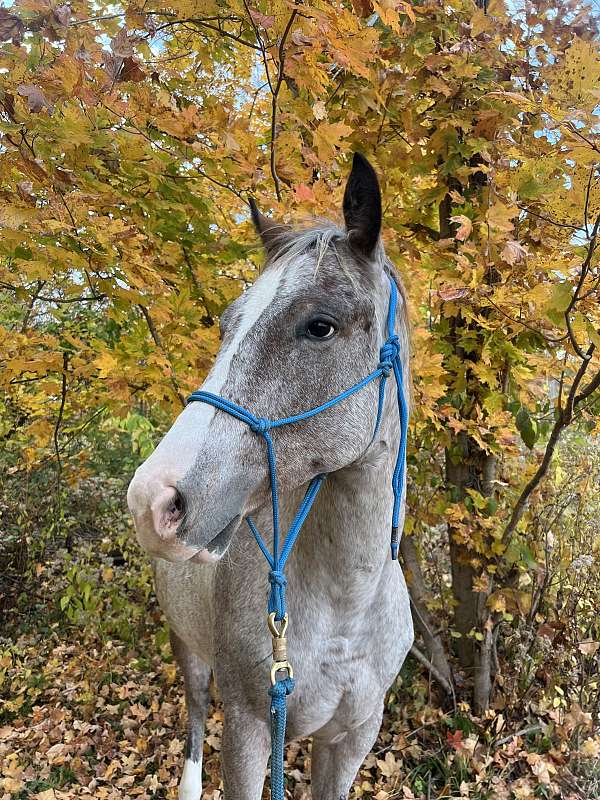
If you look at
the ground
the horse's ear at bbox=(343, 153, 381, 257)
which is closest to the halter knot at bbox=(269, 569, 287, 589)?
the horse's ear at bbox=(343, 153, 381, 257)

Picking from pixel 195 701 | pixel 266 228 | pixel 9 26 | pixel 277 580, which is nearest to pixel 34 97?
pixel 9 26

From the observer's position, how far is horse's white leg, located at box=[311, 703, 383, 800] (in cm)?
195

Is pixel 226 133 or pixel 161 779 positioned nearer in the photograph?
pixel 226 133

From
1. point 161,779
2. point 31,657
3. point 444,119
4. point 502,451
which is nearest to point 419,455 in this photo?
point 502,451

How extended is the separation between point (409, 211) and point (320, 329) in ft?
6.39

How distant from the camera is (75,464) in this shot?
5.88 m

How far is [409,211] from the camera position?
2.96m

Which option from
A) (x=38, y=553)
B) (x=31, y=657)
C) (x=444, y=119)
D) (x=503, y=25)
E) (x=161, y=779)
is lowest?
(x=161, y=779)

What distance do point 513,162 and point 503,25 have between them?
24.5 inches

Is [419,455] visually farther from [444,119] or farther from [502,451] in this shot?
[444,119]

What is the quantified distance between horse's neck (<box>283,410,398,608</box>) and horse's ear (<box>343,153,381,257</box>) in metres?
0.47

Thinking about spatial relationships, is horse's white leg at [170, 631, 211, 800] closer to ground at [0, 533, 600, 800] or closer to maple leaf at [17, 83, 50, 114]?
ground at [0, 533, 600, 800]

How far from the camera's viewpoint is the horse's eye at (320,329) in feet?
4.28

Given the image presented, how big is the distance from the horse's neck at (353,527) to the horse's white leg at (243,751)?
0.52 m
